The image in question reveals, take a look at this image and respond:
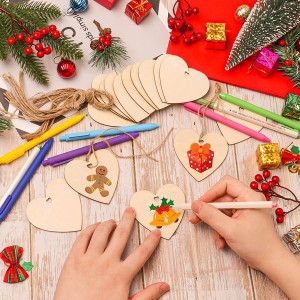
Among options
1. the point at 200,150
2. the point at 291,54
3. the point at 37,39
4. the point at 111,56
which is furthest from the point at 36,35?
the point at 291,54

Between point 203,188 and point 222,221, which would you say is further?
point 203,188

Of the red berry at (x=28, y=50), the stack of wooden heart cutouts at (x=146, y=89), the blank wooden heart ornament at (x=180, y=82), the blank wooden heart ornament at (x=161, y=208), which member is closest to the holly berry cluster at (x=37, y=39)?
the red berry at (x=28, y=50)

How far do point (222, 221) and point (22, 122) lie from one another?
467 millimetres

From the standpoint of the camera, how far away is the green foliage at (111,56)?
43.6 inches

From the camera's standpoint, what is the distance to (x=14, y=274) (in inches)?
39.5

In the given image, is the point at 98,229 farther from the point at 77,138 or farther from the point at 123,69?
the point at 123,69

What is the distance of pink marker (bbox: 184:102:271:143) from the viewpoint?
108 centimetres

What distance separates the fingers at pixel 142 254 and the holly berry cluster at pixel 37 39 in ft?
1.46

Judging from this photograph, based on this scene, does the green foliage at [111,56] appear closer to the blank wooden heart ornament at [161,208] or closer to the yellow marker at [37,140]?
the yellow marker at [37,140]

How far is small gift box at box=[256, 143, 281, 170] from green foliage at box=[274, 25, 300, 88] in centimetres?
16

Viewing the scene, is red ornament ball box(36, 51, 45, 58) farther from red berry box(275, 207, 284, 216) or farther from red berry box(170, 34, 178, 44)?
red berry box(275, 207, 284, 216)

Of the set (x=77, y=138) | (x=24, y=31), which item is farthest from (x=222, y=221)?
(x=24, y=31)

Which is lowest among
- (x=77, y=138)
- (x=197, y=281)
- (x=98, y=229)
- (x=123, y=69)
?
(x=197, y=281)

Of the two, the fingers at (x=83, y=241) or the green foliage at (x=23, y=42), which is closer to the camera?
the fingers at (x=83, y=241)
